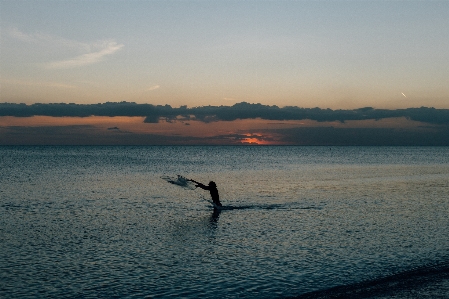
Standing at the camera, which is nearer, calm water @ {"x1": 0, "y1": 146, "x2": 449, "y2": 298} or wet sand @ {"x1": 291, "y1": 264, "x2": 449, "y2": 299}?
wet sand @ {"x1": 291, "y1": 264, "x2": 449, "y2": 299}

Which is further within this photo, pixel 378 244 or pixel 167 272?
pixel 378 244

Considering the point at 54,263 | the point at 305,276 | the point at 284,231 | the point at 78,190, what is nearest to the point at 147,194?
the point at 78,190

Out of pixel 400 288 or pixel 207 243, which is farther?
pixel 207 243

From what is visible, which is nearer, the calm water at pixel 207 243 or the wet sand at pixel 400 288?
the wet sand at pixel 400 288

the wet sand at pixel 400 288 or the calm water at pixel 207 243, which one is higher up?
the wet sand at pixel 400 288

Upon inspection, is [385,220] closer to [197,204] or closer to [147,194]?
[197,204]

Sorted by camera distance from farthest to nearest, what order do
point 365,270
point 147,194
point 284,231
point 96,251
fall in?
point 147,194, point 284,231, point 96,251, point 365,270

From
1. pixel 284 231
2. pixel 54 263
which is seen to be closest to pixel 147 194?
pixel 284 231

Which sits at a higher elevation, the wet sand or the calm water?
the wet sand

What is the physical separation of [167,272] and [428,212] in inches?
1021

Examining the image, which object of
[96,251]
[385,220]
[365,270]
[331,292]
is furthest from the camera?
[385,220]

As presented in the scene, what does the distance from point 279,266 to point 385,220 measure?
15.7 metres

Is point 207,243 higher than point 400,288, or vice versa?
point 400,288

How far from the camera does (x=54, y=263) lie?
2103cm
